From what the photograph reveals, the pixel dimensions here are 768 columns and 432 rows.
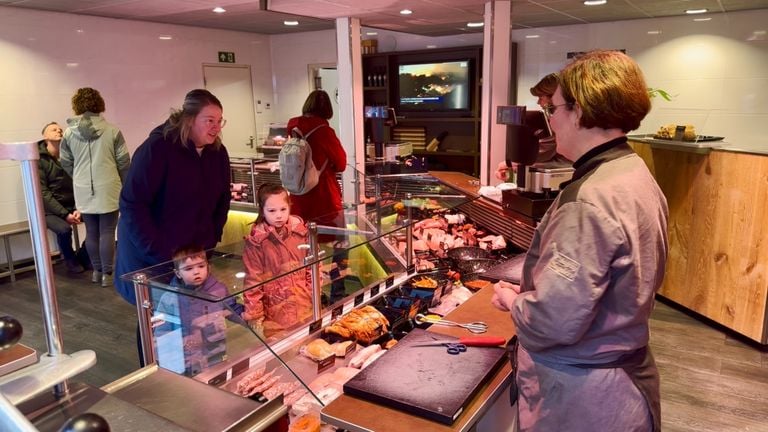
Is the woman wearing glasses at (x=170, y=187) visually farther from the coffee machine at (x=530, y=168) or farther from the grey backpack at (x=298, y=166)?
the coffee machine at (x=530, y=168)

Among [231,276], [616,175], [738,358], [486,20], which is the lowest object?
[738,358]

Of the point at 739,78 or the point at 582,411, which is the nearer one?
the point at 582,411

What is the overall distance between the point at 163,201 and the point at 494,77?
11.8 feet

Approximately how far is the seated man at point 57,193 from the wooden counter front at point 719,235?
19.2 ft

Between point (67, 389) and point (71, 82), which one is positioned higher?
point (71, 82)

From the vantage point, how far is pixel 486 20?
5.16 metres

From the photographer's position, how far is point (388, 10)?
5.52 meters

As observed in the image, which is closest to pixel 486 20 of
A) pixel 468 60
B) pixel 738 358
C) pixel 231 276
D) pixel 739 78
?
pixel 468 60

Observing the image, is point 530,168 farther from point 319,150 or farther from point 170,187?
point 170,187

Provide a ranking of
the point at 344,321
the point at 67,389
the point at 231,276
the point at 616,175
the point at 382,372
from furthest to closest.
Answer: the point at 344,321, the point at 231,276, the point at 382,372, the point at 616,175, the point at 67,389

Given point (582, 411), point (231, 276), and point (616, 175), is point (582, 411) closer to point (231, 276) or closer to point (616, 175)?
point (616, 175)

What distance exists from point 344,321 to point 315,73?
7.21 m

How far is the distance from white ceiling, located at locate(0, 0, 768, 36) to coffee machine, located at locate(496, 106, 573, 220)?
7.90ft

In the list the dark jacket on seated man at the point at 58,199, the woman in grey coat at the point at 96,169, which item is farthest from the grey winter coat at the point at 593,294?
the dark jacket on seated man at the point at 58,199
